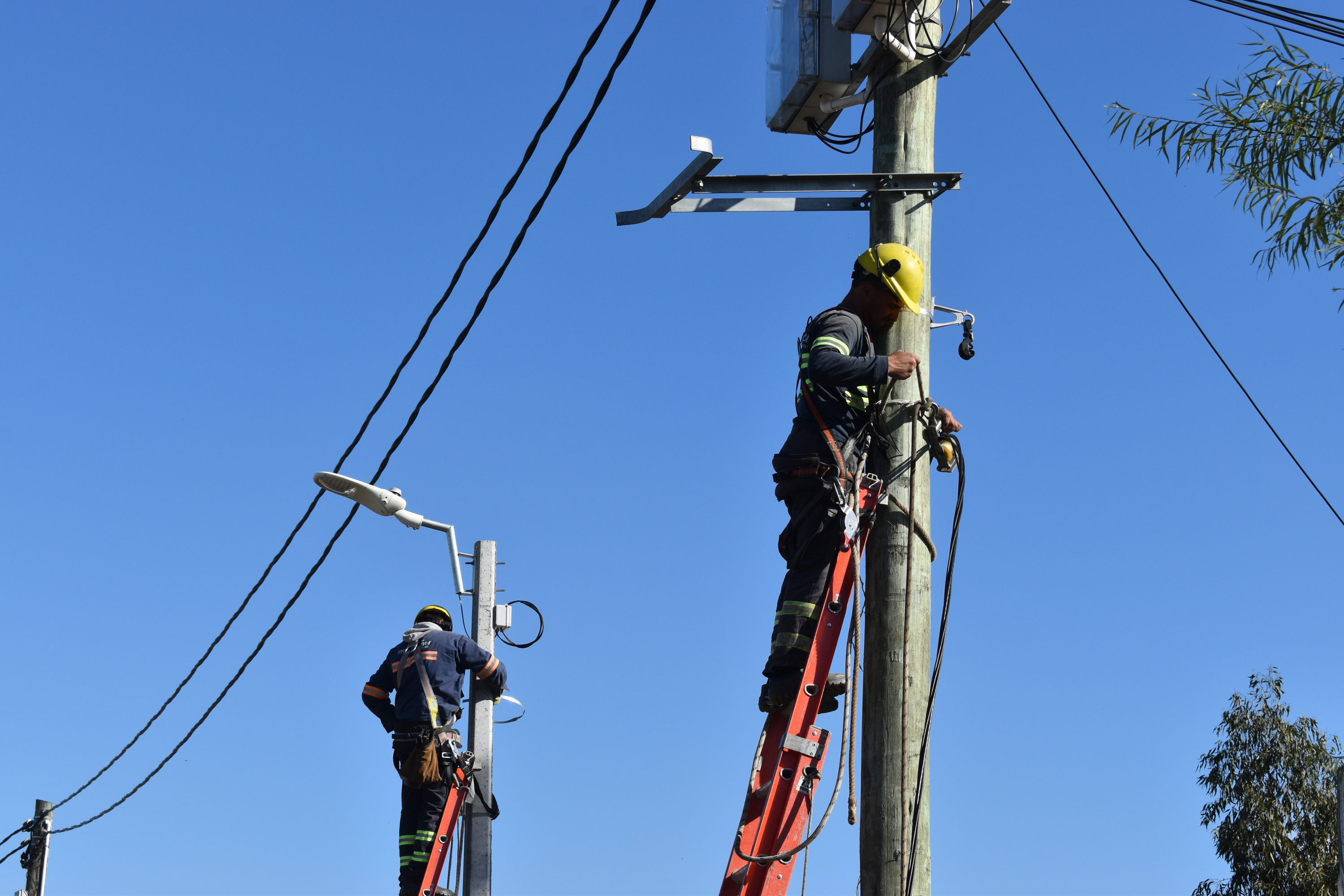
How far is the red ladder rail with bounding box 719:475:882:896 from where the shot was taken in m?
4.80

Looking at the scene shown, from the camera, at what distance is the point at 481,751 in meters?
9.75

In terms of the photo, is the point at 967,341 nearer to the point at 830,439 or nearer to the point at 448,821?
the point at 830,439

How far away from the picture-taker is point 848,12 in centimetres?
567

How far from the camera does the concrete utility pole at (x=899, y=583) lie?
5.02 meters

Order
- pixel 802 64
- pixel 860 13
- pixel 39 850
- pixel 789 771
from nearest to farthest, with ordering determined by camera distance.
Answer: pixel 789 771, pixel 860 13, pixel 802 64, pixel 39 850

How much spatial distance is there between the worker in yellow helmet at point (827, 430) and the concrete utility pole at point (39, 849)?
13244 mm

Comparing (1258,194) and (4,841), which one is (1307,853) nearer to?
(1258,194)

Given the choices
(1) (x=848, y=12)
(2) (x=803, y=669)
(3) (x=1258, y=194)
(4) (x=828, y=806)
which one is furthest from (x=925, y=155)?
(3) (x=1258, y=194)

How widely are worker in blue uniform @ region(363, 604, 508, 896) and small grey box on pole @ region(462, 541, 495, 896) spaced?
18 centimetres

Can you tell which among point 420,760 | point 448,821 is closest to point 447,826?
point 448,821

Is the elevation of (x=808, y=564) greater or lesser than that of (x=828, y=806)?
greater

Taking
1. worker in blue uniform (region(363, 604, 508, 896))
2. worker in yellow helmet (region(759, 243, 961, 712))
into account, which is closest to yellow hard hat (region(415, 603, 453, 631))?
worker in blue uniform (region(363, 604, 508, 896))

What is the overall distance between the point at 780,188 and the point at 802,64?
67 cm

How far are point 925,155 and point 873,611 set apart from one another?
1.74 m
